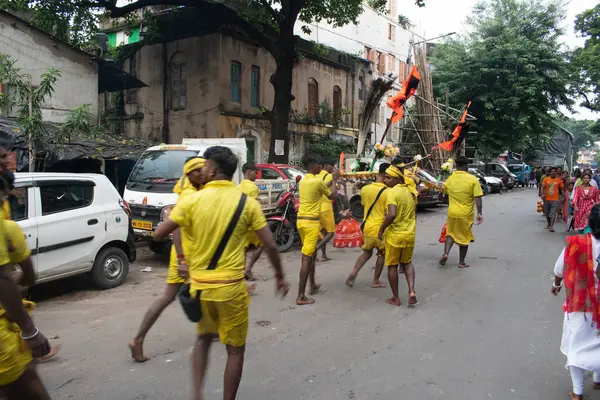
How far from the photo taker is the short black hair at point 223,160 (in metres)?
3.07

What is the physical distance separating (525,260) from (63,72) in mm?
13570

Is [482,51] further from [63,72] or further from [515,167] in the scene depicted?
[63,72]

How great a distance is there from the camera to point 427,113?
2347 centimetres

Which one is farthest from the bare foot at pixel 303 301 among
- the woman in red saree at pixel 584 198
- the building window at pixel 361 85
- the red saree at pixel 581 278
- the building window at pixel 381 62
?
the building window at pixel 381 62

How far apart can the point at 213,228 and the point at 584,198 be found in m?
10.0

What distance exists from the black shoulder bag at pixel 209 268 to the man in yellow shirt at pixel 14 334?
797 mm

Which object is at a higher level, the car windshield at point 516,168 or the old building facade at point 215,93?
the old building facade at point 215,93

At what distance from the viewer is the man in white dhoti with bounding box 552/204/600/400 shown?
3.43 meters

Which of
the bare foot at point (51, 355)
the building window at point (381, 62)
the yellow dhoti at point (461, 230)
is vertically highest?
the building window at point (381, 62)

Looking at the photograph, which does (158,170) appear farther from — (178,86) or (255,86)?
(255,86)

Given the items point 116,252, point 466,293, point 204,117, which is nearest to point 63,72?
point 204,117

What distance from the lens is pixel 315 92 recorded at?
2423cm

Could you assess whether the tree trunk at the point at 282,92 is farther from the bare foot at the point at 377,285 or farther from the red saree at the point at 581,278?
the red saree at the point at 581,278

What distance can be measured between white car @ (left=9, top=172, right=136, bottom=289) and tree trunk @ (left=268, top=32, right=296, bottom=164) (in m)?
8.71
